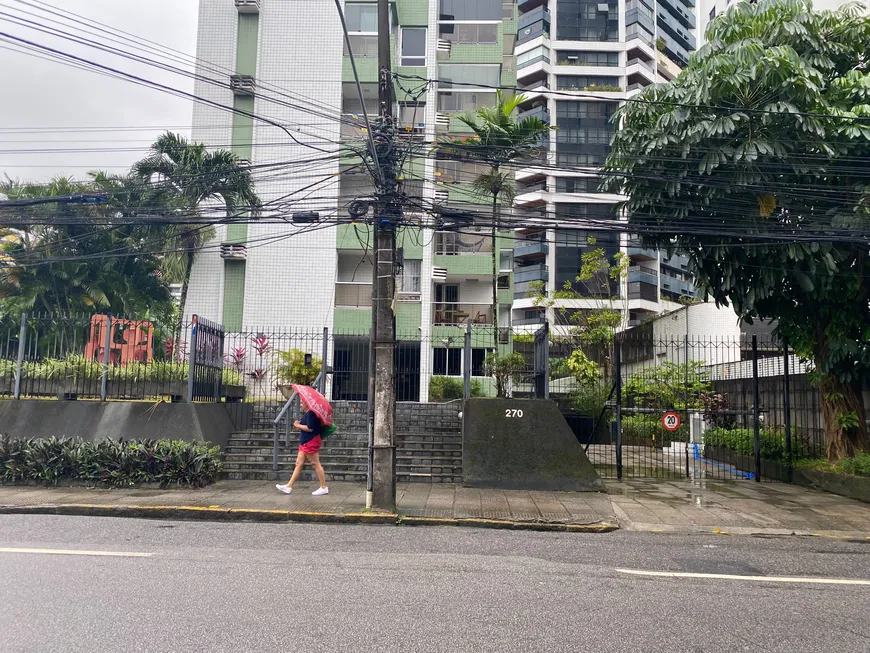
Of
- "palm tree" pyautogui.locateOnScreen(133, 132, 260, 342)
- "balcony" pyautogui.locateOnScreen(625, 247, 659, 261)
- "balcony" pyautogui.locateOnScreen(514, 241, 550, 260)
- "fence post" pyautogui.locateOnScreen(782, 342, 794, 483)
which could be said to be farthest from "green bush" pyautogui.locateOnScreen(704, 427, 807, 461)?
"balcony" pyautogui.locateOnScreen(625, 247, 659, 261)

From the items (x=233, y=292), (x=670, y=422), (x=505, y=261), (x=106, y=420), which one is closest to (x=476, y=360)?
(x=233, y=292)

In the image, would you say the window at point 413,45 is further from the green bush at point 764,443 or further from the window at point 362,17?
the green bush at point 764,443

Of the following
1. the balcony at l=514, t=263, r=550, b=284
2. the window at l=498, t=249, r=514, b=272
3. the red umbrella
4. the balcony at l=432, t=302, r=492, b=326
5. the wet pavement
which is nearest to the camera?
the wet pavement

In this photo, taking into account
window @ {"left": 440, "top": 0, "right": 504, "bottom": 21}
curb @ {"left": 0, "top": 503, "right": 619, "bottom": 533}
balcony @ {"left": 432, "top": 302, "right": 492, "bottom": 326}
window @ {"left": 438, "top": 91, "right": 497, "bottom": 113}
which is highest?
window @ {"left": 440, "top": 0, "right": 504, "bottom": 21}

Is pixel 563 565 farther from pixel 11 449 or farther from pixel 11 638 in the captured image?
pixel 11 449

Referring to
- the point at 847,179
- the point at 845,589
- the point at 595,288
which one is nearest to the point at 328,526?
the point at 845,589

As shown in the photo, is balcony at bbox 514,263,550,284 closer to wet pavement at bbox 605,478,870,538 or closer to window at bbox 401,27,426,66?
window at bbox 401,27,426,66

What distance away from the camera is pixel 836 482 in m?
12.2

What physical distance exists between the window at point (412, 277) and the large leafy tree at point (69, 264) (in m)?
8.68

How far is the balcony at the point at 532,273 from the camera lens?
147 feet

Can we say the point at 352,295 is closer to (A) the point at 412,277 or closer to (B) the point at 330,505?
(A) the point at 412,277

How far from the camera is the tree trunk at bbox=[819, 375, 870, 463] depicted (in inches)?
493

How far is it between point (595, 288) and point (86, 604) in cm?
3292

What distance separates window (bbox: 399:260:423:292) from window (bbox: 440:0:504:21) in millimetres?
10866
